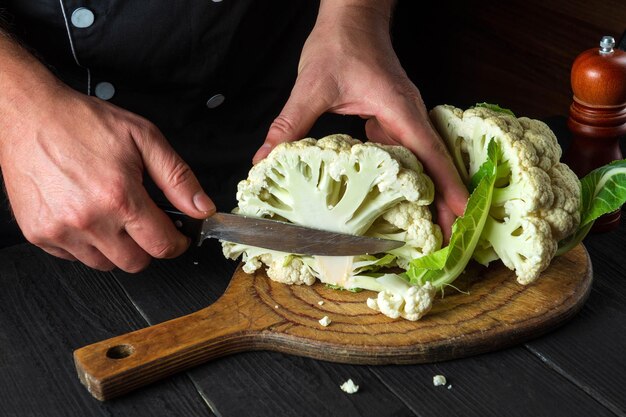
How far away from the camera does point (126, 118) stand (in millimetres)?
A: 1223

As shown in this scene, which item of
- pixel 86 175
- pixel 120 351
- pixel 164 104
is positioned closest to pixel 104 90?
pixel 164 104

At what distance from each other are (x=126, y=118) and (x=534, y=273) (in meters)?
0.65

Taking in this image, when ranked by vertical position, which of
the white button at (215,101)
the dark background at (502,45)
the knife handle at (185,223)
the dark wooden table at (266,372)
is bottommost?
the dark background at (502,45)

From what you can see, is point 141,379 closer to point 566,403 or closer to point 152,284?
point 152,284

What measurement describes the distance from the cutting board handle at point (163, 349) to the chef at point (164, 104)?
15cm

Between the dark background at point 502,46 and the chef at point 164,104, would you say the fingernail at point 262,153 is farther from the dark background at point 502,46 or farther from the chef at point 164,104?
the dark background at point 502,46

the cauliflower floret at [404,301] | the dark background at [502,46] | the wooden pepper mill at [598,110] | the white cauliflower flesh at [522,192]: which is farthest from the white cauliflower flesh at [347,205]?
the dark background at [502,46]

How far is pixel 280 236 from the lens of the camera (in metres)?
1.27

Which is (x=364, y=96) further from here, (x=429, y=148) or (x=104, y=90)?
(x=104, y=90)

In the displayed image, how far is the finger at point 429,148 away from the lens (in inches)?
49.6

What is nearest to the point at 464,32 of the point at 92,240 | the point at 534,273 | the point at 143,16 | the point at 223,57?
the point at 223,57

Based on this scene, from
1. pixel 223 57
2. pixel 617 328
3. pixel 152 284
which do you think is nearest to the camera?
pixel 617 328

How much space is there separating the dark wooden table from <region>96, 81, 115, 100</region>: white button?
420 mm

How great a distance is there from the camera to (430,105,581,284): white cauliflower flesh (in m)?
1.22
